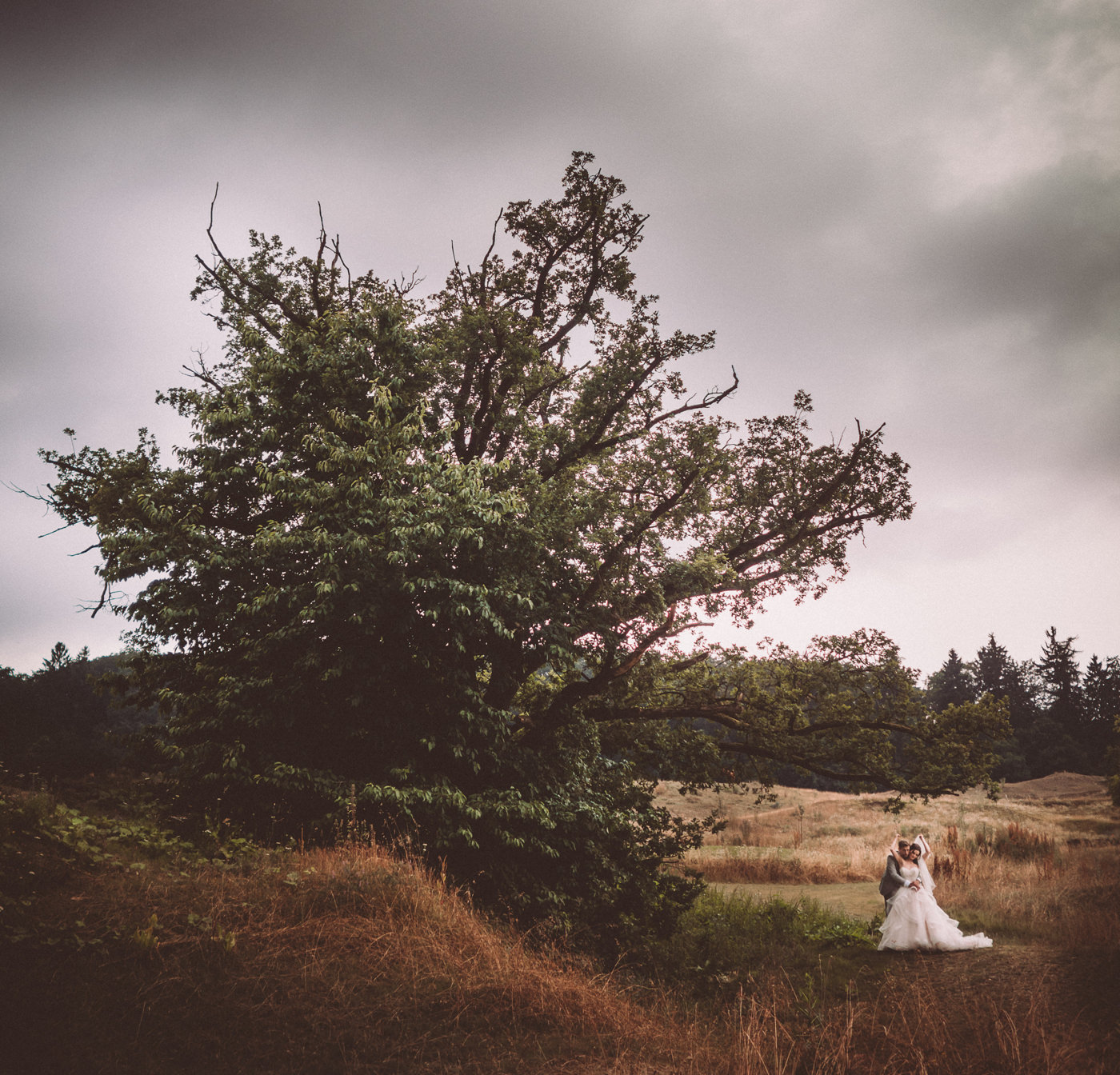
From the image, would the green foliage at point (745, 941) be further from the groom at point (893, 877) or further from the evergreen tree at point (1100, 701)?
the evergreen tree at point (1100, 701)

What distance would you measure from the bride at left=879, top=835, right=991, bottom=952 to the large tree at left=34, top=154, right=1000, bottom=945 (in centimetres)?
180

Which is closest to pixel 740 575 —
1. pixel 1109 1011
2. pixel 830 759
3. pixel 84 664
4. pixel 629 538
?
pixel 629 538

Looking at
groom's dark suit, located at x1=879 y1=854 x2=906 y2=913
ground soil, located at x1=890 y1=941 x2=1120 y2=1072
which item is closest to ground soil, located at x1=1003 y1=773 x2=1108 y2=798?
groom's dark suit, located at x1=879 y1=854 x2=906 y2=913

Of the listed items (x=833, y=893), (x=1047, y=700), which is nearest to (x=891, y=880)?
(x=833, y=893)

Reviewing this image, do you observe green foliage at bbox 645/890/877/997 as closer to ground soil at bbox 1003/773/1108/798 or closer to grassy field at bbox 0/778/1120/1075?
grassy field at bbox 0/778/1120/1075

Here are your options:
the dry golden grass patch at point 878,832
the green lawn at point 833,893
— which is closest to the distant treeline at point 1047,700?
Result: the dry golden grass patch at point 878,832

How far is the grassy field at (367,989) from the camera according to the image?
446 centimetres

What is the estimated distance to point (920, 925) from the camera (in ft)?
34.8

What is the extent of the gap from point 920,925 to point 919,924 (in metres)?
0.02

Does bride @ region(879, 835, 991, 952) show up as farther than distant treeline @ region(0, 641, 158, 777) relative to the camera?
No

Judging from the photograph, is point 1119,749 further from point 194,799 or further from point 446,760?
point 194,799

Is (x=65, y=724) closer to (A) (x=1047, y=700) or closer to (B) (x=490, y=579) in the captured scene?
(B) (x=490, y=579)

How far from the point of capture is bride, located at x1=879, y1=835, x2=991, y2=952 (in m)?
10.4

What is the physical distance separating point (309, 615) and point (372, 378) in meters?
5.32
